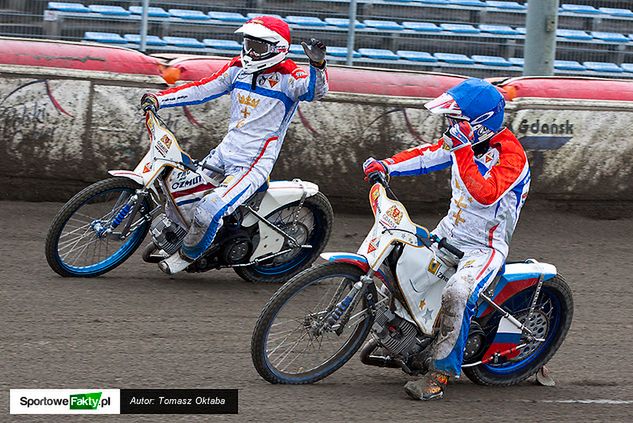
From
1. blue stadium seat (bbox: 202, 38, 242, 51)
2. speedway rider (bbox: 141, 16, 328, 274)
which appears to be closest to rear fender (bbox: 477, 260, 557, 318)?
speedway rider (bbox: 141, 16, 328, 274)

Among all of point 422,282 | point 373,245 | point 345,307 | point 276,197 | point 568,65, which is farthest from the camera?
point 568,65

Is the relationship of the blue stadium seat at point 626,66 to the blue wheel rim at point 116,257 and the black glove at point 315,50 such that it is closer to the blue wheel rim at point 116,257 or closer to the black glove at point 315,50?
the black glove at point 315,50

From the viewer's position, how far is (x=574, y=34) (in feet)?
49.2

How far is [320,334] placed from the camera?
19.4ft

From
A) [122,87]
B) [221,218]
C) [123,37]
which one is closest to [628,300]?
[221,218]

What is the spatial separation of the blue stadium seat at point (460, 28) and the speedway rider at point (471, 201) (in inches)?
333

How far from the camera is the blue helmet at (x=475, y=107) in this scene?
19.4 feet

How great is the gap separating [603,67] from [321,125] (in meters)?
6.10

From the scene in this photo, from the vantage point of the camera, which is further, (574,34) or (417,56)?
(574,34)

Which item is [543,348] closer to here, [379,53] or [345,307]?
[345,307]

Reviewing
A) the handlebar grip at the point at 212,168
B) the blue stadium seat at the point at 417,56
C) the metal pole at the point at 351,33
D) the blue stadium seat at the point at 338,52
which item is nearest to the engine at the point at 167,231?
the handlebar grip at the point at 212,168

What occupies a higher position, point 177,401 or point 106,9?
point 106,9

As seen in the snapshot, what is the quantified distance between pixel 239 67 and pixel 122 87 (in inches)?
89.6

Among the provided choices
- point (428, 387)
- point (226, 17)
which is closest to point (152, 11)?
point (226, 17)
